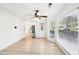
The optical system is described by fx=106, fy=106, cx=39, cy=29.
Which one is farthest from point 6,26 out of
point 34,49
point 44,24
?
point 34,49

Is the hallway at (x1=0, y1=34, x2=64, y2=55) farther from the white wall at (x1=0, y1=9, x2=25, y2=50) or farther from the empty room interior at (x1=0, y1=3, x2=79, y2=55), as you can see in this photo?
the white wall at (x1=0, y1=9, x2=25, y2=50)

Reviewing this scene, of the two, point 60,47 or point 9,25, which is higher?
point 9,25

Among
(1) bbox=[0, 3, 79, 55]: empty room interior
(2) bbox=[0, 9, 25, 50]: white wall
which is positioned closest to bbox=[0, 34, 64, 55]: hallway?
(1) bbox=[0, 3, 79, 55]: empty room interior

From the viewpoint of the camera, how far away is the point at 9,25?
16.0 feet

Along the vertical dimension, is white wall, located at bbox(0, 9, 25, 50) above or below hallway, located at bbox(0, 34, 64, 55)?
above

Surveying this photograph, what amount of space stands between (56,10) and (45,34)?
2.17m

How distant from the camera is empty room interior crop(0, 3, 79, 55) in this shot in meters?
2.91

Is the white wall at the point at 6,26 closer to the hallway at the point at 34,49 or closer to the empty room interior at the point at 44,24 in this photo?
the empty room interior at the point at 44,24

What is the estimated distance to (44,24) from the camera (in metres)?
4.61

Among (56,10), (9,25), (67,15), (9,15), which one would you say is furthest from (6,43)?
(67,15)

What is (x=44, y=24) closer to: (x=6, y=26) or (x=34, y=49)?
(x=34, y=49)

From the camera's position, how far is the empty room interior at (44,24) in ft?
9.56
